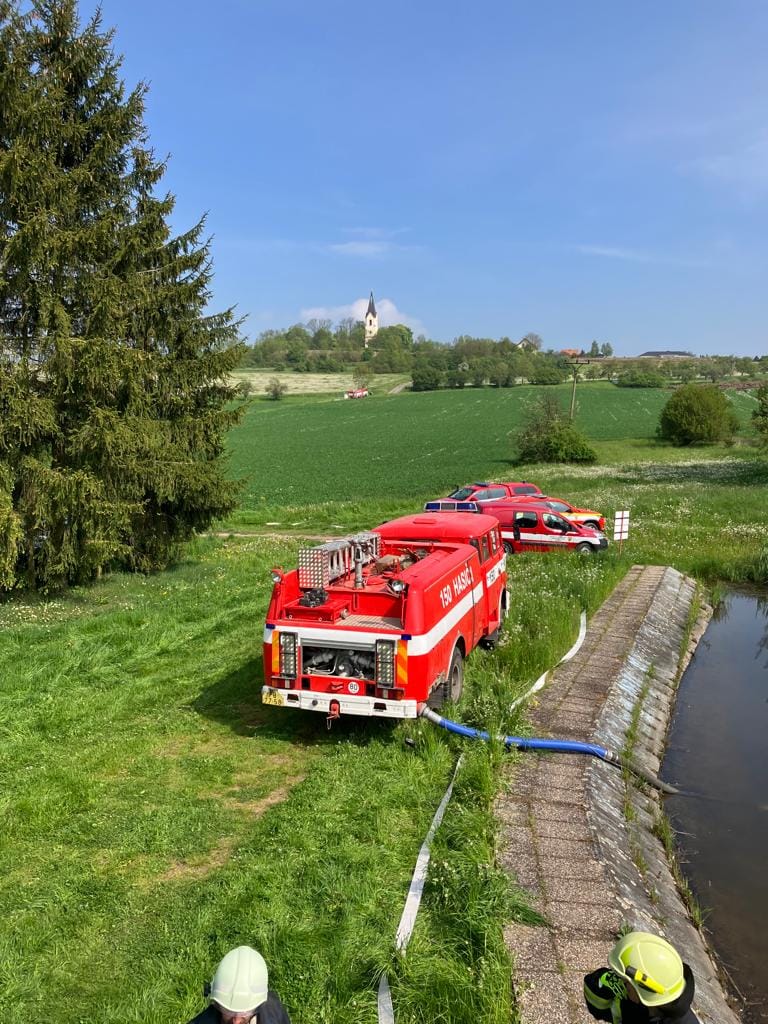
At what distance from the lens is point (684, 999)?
283 centimetres

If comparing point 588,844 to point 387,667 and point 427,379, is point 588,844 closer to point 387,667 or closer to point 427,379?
point 387,667

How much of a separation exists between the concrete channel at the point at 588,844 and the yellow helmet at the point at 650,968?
2.06 m

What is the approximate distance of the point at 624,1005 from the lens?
2.95 m

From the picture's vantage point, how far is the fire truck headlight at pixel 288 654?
8523mm

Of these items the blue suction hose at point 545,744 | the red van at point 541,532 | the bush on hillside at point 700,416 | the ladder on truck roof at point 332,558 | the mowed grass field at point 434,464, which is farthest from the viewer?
the bush on hillside at point 700,416

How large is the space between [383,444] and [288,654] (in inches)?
2353

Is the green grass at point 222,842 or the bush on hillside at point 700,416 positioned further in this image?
the bush on hillside at point 700,416

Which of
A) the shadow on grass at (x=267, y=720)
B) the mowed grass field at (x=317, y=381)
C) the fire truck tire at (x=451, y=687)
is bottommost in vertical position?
the shadow on grass at (x=267, y=720)

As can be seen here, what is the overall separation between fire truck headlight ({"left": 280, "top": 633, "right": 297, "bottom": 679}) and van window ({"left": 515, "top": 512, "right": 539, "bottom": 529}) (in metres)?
13.6

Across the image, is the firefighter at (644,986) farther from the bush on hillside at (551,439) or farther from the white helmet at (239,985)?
the bush on hillside at (551,439)

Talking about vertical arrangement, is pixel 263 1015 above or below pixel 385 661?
above

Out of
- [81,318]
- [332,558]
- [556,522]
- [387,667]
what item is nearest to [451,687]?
[387,667]

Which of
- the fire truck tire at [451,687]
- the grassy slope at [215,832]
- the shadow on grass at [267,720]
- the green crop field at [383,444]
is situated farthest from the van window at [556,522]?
the shadow on grass at [267,720]

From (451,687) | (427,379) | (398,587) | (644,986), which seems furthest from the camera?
(427,379)
